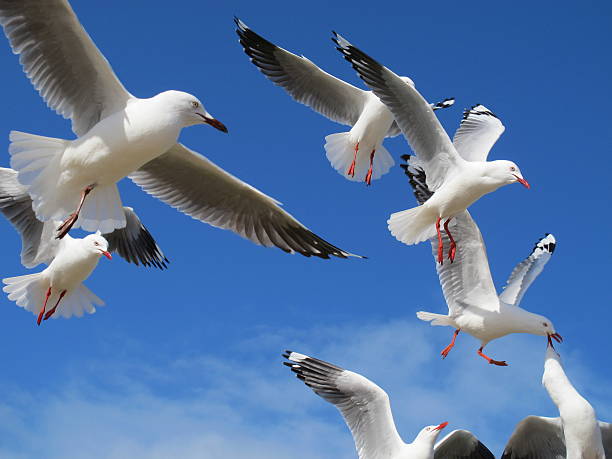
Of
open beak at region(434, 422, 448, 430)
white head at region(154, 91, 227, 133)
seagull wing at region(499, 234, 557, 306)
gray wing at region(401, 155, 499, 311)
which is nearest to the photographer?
Result: white head at region(154, 91, 227, 133)

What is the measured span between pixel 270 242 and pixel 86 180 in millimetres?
1276

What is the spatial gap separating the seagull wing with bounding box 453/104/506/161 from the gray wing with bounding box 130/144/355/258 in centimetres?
348

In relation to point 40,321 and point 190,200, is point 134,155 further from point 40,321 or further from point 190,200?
point 40,321

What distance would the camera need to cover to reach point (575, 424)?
689cm

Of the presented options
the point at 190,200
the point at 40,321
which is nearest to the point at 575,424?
the point at 190,200

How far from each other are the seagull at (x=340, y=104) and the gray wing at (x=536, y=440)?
2.86 m

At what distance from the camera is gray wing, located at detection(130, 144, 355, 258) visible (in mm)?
5914

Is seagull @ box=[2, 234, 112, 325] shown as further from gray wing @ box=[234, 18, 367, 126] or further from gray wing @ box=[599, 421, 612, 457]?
gray wing @ box=[599, 421, 612, 457]

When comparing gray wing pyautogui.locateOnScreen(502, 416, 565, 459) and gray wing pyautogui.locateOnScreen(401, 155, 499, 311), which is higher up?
gray wing pyautogui.locateOnScreen(401, 155, 499, 311)

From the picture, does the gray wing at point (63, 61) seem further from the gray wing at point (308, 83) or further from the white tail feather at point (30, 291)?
the gray wing at point (308, 83)

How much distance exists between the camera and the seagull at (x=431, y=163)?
7.17m

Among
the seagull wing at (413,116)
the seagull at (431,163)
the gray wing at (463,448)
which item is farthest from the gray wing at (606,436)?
the seagull wing at (413,116)

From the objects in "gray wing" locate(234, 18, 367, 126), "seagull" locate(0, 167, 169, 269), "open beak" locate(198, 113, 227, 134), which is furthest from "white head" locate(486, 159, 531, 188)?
"seagull" locate(0, 167, 169, 269)

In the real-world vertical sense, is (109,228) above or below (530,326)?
below
